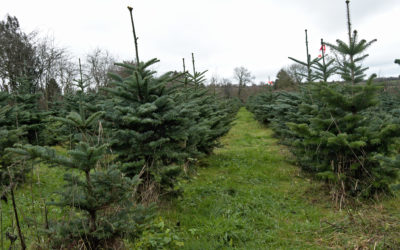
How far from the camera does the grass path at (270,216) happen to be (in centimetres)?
345

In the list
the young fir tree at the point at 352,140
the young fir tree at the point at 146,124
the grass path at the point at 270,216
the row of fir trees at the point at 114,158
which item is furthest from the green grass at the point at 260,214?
the young fir tree at the point at 146,124

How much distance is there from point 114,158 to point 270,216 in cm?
282

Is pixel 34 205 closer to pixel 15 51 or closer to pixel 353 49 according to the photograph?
pixel 353 49

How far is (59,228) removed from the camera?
95.7 inches

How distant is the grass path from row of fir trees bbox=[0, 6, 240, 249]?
51cm

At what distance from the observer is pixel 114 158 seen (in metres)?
4.60

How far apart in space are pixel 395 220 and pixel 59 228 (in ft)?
13.8

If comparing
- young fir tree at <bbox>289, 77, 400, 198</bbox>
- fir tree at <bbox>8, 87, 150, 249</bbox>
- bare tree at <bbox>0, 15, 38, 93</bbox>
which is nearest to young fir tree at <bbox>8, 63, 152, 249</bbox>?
fir tree at <bbox>8, 87, 150, 249</bbox>

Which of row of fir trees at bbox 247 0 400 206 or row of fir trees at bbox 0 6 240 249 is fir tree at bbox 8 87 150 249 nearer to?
row of fir trees at bbox 0 6 240 249

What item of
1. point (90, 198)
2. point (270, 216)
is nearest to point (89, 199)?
point (90, 198)

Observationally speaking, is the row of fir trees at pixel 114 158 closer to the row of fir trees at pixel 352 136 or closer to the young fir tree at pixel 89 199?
the young fir tree at pixel 89 199

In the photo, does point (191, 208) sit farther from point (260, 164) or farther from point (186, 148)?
point (260, 164)

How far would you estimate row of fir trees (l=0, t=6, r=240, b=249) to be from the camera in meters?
2.46

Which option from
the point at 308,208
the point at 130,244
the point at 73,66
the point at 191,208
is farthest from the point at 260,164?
the point at 73,66
